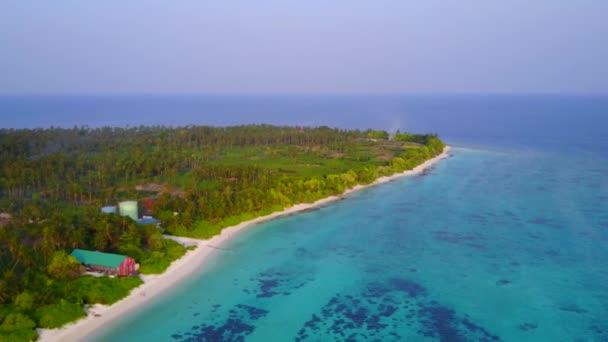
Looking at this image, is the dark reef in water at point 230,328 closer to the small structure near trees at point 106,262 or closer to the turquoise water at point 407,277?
the turquoise water at point 407,277

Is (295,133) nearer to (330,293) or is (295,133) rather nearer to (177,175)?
(177,175)

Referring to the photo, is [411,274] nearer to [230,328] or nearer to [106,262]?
[230,328]

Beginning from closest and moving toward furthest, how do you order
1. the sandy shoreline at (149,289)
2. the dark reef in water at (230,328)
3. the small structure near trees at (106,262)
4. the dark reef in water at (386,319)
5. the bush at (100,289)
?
1. the sandy shoreline at (149,289)
2. the dark reef in water at (230,328)
3. the dark reef in water at (386,319)
4. the bush at (100,289)
5. the small structure near trees at (106,262)

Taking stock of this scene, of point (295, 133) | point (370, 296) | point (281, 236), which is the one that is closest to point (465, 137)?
point (295, 133)

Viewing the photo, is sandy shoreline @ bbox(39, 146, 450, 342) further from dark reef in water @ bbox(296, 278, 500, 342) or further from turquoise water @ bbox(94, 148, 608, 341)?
dark reef in water @ bbox(296, 278, 500, 342)

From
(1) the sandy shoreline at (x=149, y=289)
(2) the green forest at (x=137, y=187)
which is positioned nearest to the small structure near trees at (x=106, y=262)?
(2) the green forest at (x=137, y=187)

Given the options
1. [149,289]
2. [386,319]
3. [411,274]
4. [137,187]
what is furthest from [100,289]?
[137,187]

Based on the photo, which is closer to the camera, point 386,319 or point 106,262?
point 386,319
